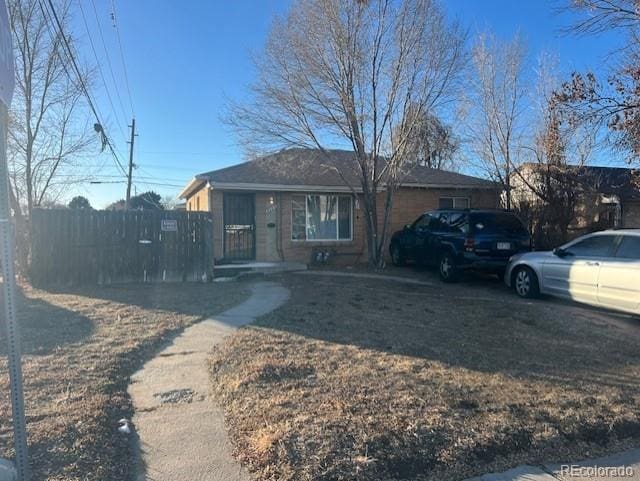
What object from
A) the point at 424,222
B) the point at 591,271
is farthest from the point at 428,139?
the point at 591,271

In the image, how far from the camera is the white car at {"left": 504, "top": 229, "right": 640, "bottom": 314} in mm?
7543

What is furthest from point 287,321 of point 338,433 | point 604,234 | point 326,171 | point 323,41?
point 326,171

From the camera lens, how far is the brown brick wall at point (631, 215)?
20219mm

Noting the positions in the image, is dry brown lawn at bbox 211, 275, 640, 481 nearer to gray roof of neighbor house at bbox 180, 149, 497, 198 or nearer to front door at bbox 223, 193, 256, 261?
gray roof of neighbor house at bbox 180, 149, 497, 198

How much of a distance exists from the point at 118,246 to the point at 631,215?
20.7 m

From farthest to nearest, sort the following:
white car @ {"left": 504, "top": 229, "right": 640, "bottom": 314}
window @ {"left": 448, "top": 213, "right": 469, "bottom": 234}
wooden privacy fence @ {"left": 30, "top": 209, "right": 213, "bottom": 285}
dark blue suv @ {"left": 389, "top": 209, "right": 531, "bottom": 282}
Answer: window @ {"left": 448, "top": 213, "right": 469, "bottom": 234}
dark blue suv @ {"left": 389, "top": 209, "right": 531, "bottom": 282}
wooden privacy fence @ {"left": 30, "top": 209, "right": 213, "bottom": 285}
white car @ {"left": 504, "top": 229, "right": 640, "bottom": 314}

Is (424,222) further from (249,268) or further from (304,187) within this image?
(249,268)

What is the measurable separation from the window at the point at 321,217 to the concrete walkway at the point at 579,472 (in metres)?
12.0

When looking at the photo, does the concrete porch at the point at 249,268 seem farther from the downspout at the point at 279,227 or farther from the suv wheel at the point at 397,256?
the suv wheel at the point at 397,256

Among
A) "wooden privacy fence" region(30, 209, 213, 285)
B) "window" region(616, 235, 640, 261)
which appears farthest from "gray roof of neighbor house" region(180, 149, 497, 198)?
"window" region(616, 235, 640, 261)

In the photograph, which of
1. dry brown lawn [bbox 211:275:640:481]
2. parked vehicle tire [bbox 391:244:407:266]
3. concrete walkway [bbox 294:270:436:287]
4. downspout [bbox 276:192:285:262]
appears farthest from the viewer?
downspout [bbox 276:192:285:262]

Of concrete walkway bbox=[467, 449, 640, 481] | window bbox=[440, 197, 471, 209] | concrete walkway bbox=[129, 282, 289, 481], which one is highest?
window bbox=[440, 197, 471, 209]

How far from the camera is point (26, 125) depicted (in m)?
12.2

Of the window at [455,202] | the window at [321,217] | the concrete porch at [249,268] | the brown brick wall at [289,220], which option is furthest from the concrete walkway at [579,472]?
the window at [455,202]
